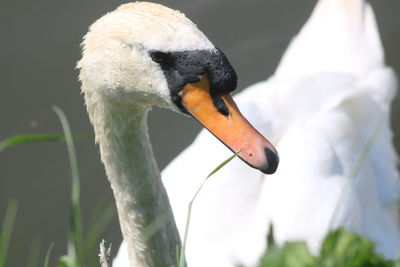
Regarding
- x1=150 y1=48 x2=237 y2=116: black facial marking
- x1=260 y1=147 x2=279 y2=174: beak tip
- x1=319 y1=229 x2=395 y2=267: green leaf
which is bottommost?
x1=319 y1=229 x2=395 y2=267: green leaf

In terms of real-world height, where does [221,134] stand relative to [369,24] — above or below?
below

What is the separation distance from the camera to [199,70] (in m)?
2.55

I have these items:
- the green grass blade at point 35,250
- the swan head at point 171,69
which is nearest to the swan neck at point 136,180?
the swan head at point 171,69

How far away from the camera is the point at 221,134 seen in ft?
8.66

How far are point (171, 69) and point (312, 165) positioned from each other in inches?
58.6

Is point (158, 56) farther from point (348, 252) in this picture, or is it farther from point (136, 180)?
point (348, 252)

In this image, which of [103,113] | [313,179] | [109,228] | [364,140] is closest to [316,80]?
[364,140]

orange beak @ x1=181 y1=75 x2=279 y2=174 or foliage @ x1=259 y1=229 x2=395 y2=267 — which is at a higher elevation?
orange beak @ x1=181 y1=75 x2=279 y2=174

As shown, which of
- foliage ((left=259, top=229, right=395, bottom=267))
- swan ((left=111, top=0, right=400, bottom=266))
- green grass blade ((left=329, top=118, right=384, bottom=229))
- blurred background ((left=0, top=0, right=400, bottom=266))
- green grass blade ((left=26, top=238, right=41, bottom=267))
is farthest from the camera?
blurred background ((left=0, top=0, right=400, bottom=266))

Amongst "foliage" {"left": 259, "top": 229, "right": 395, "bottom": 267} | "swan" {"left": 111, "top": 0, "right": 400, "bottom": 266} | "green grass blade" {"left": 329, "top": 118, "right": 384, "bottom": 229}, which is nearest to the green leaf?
"foliage" {"left": 259, "top": 229, "right": 395, "bottom": 267}

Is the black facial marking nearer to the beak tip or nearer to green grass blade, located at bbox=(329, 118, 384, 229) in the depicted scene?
the beak tip

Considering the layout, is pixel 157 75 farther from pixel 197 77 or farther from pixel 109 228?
pixel 109 228

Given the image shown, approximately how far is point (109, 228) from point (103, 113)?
90.2 inches

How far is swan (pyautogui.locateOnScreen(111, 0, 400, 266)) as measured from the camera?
12.4 feet
